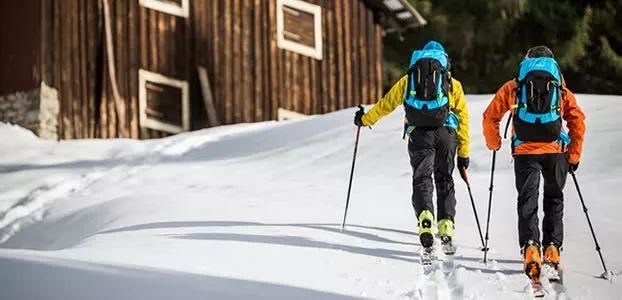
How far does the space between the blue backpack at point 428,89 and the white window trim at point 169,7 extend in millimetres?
12003

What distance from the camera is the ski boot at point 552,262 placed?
6.67m

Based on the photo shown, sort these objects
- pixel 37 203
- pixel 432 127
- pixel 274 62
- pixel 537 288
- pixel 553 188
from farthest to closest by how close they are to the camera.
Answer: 1. pixel 274 62
2. pixel 37 203
3. pixel 432 127
4. pixel 553 188
5. pixel 537 288

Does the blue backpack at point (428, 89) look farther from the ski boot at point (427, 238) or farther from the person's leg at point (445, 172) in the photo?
the ski boot at point (427, 238)

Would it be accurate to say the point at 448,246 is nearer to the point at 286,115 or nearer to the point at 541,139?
the point at 541,139

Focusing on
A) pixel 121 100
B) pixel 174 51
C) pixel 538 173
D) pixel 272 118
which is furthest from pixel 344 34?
pixel 538 173

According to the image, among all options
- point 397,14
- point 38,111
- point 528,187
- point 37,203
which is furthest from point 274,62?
point 528,187

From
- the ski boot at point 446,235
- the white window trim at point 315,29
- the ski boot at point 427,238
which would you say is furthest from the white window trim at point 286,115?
the ski boot at point 427,238

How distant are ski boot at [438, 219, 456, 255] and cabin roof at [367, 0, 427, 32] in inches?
536

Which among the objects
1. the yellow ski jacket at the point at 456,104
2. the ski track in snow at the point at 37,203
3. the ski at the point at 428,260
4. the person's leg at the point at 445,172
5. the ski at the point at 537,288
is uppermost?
the yellow ski jacket at the point at 456,104

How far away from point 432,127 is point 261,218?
2260 mm

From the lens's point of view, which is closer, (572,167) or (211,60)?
(572,167)

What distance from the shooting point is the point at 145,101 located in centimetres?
1875

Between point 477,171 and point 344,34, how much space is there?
31.4 feet

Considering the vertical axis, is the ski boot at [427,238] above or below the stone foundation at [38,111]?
above
